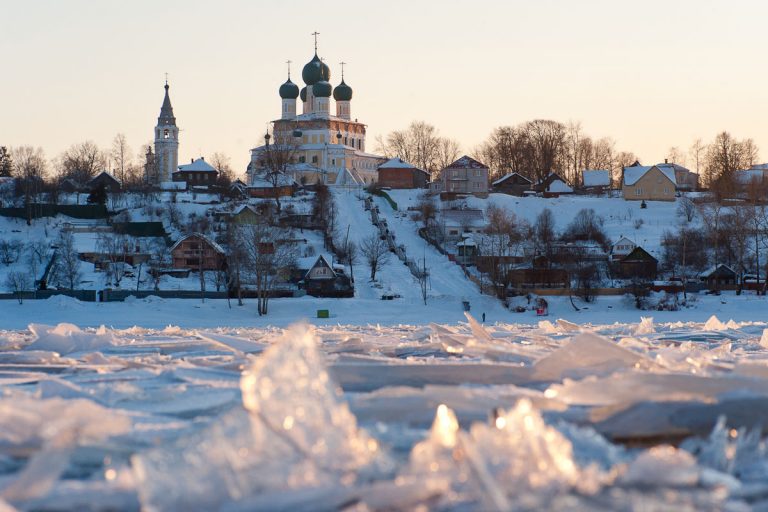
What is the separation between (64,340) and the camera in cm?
763

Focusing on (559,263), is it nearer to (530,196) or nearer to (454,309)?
(454,309)

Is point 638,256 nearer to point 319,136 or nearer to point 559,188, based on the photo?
point 559,188

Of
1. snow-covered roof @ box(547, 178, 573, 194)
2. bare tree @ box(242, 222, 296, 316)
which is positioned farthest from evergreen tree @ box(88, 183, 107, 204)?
snow-covered roof @ box(547, 178, 573, 194)

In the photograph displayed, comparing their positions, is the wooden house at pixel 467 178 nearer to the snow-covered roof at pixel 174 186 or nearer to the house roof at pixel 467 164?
the house roof at pixel 467 164

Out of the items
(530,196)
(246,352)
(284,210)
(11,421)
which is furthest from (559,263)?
(11,421)

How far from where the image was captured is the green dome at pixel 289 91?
91875 mm

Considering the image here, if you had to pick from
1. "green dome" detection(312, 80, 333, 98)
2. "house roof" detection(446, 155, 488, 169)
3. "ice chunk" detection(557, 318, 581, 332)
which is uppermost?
"green dome" detection(312, 80, 333, 98)

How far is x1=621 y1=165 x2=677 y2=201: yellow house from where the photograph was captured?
71375 mm

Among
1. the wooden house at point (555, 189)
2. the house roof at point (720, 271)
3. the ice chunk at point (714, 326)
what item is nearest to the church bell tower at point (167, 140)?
the wooden house at point (555, 189)

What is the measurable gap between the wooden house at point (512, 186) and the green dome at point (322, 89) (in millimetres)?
18046

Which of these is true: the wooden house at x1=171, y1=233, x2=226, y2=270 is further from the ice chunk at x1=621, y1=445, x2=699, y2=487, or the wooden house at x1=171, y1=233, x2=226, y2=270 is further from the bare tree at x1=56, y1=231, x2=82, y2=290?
the ice chunk at x1=621, y1=445, x2=699, y2=487

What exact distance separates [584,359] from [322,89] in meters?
85.8

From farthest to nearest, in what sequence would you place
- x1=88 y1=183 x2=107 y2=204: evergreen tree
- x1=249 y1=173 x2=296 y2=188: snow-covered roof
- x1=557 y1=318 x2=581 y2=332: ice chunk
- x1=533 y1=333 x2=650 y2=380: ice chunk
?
x1=249 y1=173 x2=296 y2=188: snow-covered roof
x1=88 y1=183 x2=107 y2=204: evergreen tree
x1=557 y1=318 x2=581 y2=332: ice chunk
x1=533 y1=333 x2=650 y2=380: ice chunk

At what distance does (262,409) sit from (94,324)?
103ft
